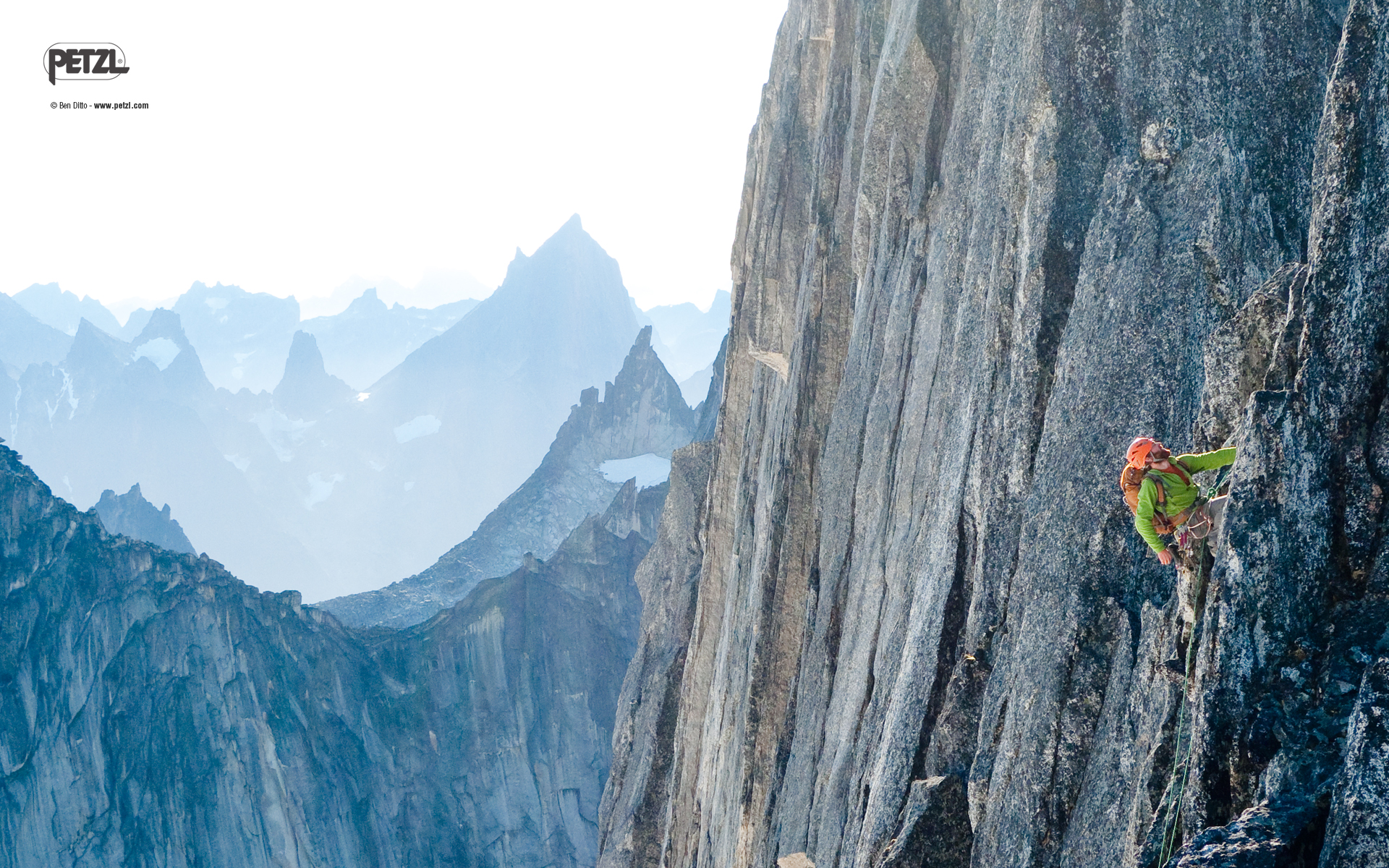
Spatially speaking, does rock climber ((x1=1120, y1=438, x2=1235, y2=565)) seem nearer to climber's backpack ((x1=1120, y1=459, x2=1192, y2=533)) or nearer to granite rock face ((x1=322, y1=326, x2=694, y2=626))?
climber's backpack ((x1=1120, y1=459, x2=1192, y2=533))

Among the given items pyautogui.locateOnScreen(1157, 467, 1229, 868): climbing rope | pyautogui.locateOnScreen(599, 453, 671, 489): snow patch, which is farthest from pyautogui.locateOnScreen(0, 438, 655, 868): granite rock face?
pyautogui.locateOnScreen(1157, 467, 1229, 868): climbing rope

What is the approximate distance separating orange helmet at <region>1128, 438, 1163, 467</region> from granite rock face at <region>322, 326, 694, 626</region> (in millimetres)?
96632

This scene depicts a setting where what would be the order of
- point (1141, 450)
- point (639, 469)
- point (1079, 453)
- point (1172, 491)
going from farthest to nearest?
point (639, 469)
point (1079, 453)
point (1141, 450)
point (1172, 491)

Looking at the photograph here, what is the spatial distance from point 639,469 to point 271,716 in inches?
2182

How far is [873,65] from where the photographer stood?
73.5 feet

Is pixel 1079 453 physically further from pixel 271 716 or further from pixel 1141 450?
pixel 271 716

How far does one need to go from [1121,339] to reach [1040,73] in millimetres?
4102

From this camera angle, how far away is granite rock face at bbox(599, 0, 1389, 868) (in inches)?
257

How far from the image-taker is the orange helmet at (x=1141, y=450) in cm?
795

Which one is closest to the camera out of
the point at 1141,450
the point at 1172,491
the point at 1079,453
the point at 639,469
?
the point at 1172,491

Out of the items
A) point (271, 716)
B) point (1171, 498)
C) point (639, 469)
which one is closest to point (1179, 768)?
point (1171, 498)

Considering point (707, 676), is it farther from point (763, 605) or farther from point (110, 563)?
point (110, 563)

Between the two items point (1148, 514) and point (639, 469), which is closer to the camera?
point (1148, 514)

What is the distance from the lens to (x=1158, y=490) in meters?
7.70
